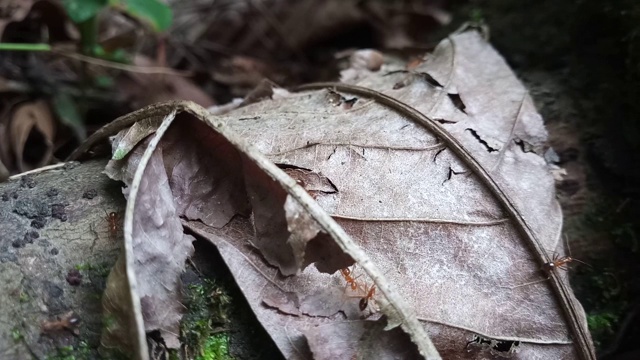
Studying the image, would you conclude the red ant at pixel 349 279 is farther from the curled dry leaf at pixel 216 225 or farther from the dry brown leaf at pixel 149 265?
the dry brown leaf at pixel 149 265

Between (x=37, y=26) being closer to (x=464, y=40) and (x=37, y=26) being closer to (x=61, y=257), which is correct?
(x=61, y=257)

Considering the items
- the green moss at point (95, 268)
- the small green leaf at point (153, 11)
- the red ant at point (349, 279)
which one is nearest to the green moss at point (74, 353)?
the green moss at point (95, 268)

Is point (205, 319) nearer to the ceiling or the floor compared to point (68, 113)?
nearer to the floor

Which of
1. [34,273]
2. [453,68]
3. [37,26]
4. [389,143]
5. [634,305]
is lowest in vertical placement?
[634,305]

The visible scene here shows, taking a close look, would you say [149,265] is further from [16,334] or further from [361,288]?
[361,288]

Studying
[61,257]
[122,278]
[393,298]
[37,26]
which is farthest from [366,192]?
[37,26]

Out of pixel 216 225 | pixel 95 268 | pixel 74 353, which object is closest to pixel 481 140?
pixel 216 225

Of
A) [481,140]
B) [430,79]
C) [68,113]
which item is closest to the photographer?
[481,140]
